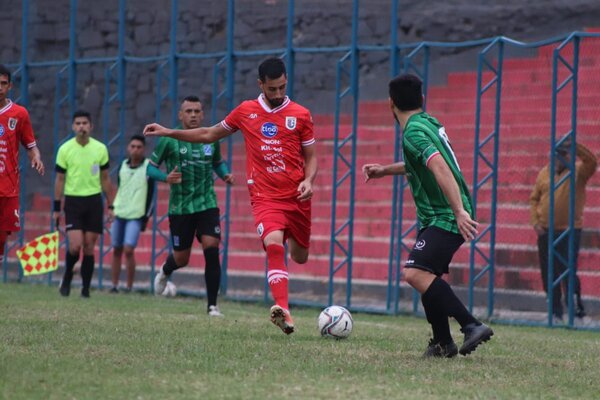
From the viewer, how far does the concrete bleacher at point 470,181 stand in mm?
13914

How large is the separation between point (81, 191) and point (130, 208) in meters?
1.96

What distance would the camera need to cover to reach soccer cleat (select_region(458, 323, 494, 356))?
8188 mm

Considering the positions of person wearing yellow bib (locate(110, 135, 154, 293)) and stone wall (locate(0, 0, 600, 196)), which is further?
stone wall (locate(0, 0, 600, 196))

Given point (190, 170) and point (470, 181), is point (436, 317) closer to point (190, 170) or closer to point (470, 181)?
point (190, 170)

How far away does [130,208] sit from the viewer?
16.7m

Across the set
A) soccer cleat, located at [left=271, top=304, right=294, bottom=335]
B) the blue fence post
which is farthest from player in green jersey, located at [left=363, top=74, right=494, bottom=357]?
the blue fence post

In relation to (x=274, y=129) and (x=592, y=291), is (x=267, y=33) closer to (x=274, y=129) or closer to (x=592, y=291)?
(x=592, y=291)

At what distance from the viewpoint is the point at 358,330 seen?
11195 millimetres

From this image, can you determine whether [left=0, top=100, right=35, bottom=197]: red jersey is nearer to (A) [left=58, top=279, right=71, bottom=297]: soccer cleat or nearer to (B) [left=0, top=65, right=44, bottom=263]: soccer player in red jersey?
(B) [left=0, top=65, right=44, bottom=263]: soccer player in red jersey

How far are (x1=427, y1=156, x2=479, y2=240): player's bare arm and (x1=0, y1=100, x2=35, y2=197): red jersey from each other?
501cm

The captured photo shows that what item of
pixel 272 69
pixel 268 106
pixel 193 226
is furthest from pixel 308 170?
pixel 193 226

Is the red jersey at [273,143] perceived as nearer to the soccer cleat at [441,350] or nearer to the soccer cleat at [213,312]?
the soccer cleat at [441,350]

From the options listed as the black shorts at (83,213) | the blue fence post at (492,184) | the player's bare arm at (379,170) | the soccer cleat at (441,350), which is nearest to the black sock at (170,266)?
the black shorts at (83,213)

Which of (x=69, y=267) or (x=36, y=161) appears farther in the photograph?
(x=69, y=267)
